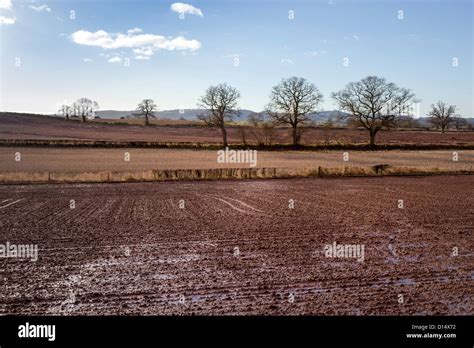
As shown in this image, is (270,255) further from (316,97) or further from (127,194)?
(316,97)

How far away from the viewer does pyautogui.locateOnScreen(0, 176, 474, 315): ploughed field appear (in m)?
8.98

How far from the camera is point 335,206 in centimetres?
2019

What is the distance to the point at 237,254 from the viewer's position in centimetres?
1250

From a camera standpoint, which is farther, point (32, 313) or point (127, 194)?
point (127, 194)

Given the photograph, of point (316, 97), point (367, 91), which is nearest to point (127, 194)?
point (316, 97)

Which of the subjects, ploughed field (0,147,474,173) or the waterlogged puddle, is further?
ploughed field (0,147,474,173)
